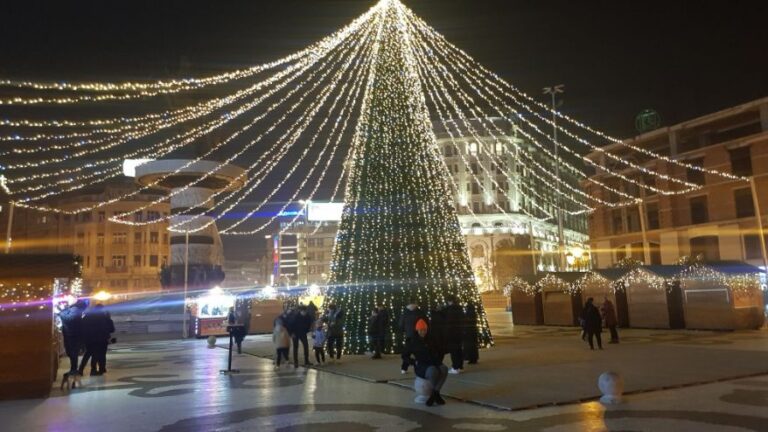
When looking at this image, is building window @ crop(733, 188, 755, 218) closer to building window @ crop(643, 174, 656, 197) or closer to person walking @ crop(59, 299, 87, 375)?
building window @ crop(643, 174, 656, 197)

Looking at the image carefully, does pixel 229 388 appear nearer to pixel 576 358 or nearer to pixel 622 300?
pixel 576 358

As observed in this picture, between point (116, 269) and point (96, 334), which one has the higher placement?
point (116, 269)

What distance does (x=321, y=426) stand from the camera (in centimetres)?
776

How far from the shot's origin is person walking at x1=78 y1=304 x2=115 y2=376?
1342 centimetres

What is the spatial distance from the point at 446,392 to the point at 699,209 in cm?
4640

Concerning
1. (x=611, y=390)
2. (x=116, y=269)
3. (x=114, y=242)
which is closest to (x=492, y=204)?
(x=114, y=242)

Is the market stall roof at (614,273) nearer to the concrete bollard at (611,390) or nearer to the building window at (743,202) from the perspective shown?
the concrete bollard at (611,390)

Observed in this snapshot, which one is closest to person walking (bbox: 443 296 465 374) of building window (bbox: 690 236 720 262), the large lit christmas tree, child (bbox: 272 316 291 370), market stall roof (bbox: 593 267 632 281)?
the large lit christmas tree

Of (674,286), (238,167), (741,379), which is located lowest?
(741,379)

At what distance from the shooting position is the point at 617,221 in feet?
188

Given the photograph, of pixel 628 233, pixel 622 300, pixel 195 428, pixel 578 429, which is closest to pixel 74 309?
pixel 195 428

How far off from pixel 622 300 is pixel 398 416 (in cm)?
2028

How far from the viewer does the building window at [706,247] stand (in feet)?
155

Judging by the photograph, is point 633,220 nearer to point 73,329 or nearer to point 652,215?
point 652,215
